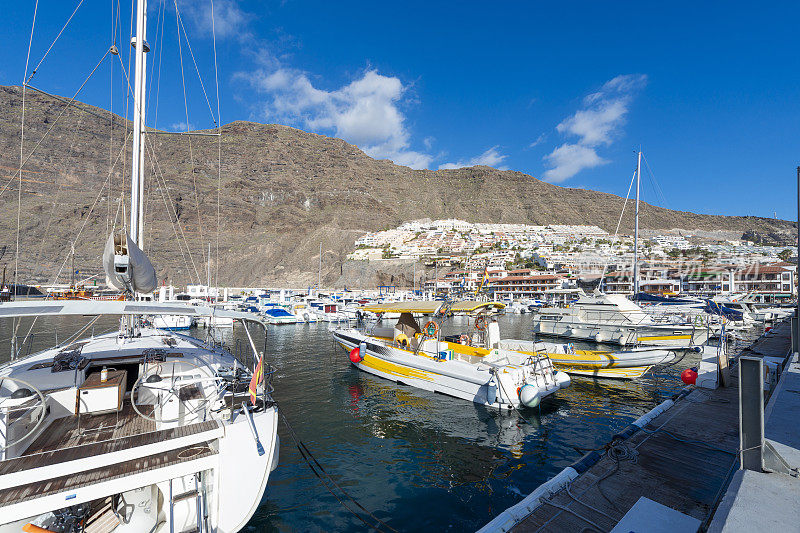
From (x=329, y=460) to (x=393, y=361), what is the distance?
672cm

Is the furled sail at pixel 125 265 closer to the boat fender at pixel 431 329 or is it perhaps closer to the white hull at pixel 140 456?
the white hull at pixel 140 456

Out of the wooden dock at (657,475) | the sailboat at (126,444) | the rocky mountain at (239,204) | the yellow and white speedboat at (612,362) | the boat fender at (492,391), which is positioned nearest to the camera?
the sailboat at (126,444)

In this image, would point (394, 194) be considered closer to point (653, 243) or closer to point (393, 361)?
point (653, 243)

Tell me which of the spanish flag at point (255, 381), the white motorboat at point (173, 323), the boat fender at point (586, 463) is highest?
the spanish flag at point (255, 381)

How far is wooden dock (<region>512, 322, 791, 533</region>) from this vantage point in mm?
4488

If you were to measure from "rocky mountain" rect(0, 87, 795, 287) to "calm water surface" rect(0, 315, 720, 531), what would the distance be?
57.4 m

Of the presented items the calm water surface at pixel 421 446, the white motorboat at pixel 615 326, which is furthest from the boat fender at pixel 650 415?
the white motorboat at pixel 615 326

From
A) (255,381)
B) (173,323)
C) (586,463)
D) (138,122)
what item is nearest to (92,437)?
(255,381)

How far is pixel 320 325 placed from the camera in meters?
38.2

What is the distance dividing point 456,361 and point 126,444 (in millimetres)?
10407

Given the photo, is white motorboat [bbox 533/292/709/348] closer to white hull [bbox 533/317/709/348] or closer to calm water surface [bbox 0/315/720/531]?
white hull [bbox 533/317/709/348]

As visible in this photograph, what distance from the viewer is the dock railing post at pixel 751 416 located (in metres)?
3.69

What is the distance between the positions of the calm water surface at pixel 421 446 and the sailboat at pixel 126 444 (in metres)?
1.85

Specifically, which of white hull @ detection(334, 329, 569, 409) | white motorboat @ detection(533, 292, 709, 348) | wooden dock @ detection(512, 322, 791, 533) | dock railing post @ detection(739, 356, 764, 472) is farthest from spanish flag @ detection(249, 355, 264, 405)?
white motorboat @ detection(533, 292, 709, 348)
